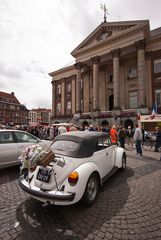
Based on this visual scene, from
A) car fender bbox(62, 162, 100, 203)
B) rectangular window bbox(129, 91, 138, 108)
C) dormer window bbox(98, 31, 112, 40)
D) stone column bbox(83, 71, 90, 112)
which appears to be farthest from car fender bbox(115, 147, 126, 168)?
stone column bbox(83, 71, 90, 112)

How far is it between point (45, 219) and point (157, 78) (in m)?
26.5

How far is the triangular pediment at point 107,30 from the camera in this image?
74.5ft

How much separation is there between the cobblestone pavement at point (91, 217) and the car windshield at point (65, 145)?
131 centimetres

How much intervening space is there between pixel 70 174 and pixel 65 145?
1029mm

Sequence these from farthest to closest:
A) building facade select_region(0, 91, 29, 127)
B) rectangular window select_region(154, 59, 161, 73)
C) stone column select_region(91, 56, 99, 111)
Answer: building facade select_region(0, 91, 29, 127)
stone column select_region(91, 56, 99, 111)
rectangular window select_region(154, 59, 161, 73)

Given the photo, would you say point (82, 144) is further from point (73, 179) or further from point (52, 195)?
point (52, 195)

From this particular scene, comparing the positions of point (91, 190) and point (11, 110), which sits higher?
point (11, 110)

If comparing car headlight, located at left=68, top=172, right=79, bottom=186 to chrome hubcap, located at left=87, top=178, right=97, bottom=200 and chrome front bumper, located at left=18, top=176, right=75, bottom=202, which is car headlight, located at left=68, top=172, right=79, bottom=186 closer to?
chrome front bumper, located at left=18, top=176, right=75, bottom=202

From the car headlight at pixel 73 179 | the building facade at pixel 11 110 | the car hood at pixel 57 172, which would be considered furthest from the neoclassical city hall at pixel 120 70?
the building facade at pixel 11 110

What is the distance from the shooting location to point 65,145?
3998 mm

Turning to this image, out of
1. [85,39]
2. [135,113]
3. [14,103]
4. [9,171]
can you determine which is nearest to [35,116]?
[14,103]

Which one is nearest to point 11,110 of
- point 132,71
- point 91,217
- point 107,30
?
point 107,30

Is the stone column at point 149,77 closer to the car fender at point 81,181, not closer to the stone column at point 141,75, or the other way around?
the stone column at point 141,75

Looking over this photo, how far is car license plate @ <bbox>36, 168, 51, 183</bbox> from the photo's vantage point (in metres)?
3.10
